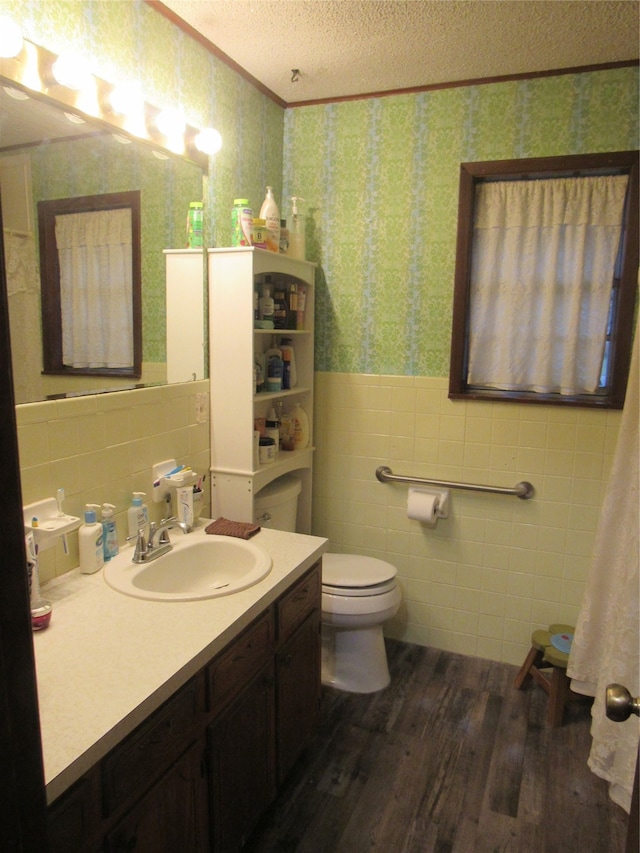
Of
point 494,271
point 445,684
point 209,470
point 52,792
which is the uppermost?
point 494,271

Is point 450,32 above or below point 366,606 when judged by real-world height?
above

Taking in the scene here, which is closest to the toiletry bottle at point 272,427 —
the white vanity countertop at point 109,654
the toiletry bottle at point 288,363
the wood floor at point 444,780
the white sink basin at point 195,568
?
the toiletry bottle at point 288,363

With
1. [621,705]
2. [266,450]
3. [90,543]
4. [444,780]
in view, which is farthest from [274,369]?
[621,705]

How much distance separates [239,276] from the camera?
2.19 metres

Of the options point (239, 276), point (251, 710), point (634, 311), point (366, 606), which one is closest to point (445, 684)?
point (366, 606)

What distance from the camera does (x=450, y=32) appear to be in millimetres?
2051

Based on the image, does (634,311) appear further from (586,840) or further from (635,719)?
(586,840)

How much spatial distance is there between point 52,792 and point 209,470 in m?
1.46

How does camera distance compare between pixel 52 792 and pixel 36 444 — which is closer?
pixel 52 792

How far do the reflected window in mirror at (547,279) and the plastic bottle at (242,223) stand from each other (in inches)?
35.4

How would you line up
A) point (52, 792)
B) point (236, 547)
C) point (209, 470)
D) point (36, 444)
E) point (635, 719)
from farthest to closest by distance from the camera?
1. point (209, 470)
2. point (236, 547)
3. point (635, 719)
4. point (36, 444)
5. point (52, 792)

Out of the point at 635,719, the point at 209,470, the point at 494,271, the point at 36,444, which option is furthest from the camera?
the point at 494,271

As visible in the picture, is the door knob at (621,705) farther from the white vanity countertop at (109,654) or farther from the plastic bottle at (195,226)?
the plastic bottle at (195,226)

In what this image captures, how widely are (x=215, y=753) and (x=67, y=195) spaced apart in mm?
1498
